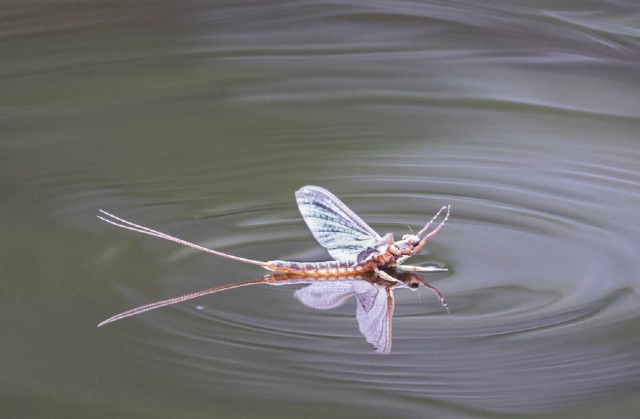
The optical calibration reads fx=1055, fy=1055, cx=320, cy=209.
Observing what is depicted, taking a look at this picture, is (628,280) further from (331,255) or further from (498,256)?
(331,255)

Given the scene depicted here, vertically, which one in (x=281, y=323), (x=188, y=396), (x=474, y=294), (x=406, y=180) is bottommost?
(x=188, y=396)

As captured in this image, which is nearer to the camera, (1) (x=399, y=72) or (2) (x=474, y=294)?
(2) (x=474, y=294)

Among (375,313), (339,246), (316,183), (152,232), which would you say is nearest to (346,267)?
(339,246)

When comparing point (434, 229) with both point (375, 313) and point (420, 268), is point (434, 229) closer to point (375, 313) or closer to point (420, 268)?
point (420, 268)

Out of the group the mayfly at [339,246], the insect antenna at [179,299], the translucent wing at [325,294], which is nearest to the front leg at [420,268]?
the mayfly at [339,246]

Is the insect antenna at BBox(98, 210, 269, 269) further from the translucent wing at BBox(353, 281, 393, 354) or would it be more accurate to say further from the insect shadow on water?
the translucent wing at BBox(353, 281, 393, 354)

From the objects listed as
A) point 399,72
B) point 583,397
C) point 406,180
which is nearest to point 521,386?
point 583,397

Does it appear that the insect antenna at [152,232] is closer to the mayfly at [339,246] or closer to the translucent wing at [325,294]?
the mayfly at [339,246]
